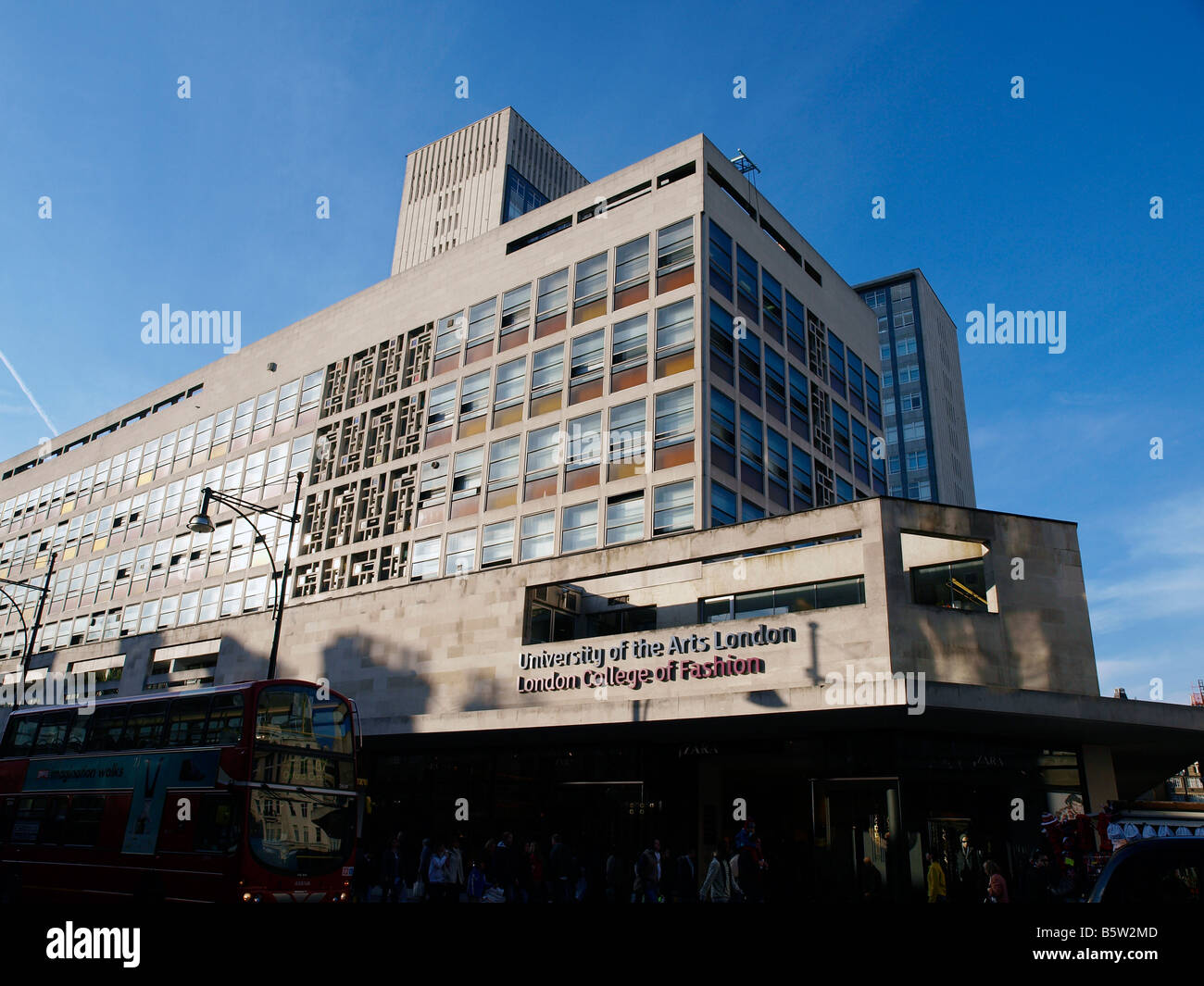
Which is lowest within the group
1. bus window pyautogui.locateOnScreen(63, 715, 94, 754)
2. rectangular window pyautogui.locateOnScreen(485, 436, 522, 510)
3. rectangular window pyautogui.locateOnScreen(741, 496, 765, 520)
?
bus window pyautogui.locateOnScreen(63, 715, 94, 754)

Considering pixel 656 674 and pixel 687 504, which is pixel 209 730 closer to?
pixel 656 674

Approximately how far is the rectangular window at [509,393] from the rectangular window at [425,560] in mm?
6101

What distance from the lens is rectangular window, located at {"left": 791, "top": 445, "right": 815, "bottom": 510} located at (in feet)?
122

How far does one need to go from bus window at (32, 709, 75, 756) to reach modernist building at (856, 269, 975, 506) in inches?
3067

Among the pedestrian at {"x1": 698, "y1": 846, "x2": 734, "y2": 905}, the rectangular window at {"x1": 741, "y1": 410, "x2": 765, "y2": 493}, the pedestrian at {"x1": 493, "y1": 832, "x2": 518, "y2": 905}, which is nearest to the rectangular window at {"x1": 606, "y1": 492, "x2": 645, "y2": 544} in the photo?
the rectangular window at {"x1": 741, "y1": 410, "x2": 765, "y2": 493}

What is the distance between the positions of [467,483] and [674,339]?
11.4 m

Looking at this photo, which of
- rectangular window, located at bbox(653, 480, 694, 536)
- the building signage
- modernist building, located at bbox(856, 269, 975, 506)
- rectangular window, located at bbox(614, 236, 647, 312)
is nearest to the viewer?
the building signage

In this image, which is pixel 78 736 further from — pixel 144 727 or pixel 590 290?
pixel 590 290

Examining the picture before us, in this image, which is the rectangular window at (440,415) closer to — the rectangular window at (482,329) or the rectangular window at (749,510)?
the rectangular window at (482,329)

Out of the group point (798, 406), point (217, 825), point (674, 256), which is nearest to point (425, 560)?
point (674, 256)

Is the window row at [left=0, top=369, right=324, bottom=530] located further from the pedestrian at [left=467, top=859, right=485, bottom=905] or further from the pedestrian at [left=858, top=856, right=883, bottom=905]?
the pedestrian at [left=858, top=856, right=883, bottom=905]

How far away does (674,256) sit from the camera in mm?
35625

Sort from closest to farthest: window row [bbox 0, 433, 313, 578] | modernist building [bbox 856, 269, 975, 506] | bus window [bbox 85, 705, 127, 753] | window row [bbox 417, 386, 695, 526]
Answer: bus window [bbox 85, 705, 127, 753] → window row [bbox 417, 386, 695, 526] → window row [bbox 0, 433, 313, 578] → modernist building [bbox 856, 269, 975, 506]

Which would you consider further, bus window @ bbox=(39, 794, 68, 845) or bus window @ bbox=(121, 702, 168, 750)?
bus window @ bbox=(39, 794, 68, 845)
